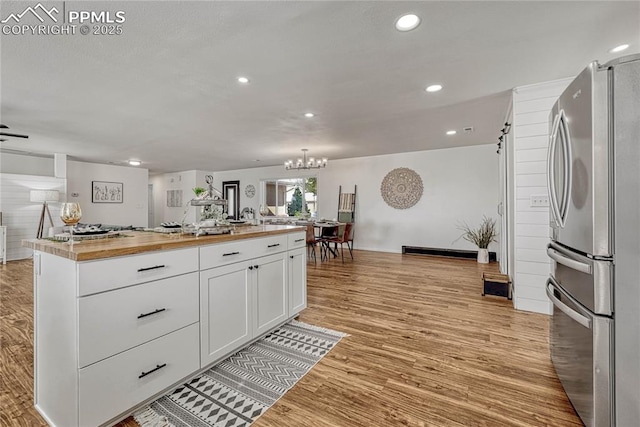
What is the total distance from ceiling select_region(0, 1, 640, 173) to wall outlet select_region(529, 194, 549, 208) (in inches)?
47.4

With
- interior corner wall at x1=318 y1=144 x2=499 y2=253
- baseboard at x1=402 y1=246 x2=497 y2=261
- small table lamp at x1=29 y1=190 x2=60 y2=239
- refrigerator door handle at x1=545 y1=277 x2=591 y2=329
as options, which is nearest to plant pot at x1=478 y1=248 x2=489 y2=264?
baseboard at x1=402 y1=246 x2=497 y2=261

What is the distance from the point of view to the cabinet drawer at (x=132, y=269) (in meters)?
1.28

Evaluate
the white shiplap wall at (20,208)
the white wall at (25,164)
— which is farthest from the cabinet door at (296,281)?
the white wall at (25,164)

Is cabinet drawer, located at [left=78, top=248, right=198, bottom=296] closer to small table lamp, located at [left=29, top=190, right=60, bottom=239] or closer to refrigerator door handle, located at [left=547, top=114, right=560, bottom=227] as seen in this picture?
Result: refrigerator door handle, located at [left=547, top=114, right=560, bottom=227]

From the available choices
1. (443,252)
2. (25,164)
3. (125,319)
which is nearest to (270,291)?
(125,319)

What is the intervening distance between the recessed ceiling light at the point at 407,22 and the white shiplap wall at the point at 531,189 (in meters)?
1.87

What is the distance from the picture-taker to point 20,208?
6.29 metres

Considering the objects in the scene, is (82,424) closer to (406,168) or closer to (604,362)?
(604,362)

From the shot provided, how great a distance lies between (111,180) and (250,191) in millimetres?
4030

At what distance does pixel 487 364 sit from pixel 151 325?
88.5 inches

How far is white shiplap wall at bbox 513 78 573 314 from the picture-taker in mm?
2973

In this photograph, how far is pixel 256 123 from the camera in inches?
168

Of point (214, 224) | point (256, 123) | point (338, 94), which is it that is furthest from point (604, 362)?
point (256, 123)

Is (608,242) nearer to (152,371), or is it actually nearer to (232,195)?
(152,371)
